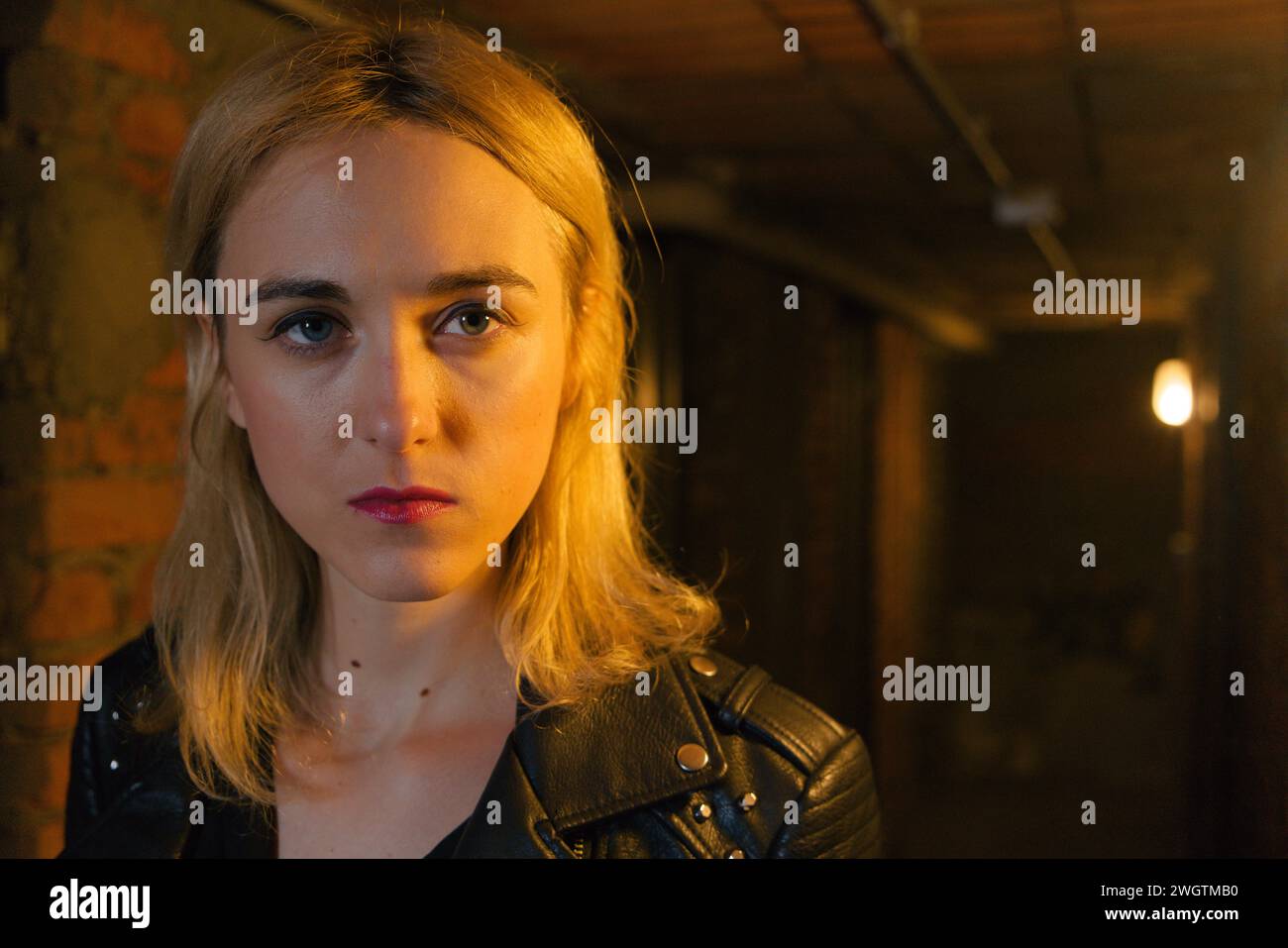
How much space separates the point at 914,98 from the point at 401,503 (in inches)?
83.8

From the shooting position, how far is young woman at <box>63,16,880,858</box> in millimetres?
1054

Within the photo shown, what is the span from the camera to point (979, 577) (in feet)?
29.0

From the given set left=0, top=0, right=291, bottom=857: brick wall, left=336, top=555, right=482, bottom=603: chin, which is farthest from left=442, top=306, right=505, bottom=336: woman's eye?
left=0, top=0, right=291, bottom=857: brick wall

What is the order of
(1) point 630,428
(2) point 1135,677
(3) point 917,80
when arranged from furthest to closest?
(2) point 1135,677
(3) point 917,80
(1) point 630,428

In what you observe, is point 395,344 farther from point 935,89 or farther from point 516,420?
point 935,89

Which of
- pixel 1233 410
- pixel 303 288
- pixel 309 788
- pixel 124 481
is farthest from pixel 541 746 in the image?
pixel 1233 410

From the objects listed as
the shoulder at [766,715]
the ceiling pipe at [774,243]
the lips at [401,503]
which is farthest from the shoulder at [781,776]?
the ceiling pipe at [774,243]

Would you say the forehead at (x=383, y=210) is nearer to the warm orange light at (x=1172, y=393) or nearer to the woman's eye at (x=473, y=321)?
the woman's eye at (x=473, y=321)

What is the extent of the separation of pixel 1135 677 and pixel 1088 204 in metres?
4.40

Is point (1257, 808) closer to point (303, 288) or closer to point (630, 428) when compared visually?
point (630, 428)

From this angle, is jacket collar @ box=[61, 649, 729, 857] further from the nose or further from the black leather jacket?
the nose

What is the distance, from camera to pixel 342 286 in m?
1.03

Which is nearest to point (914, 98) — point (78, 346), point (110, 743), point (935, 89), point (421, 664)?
point (935, 89)

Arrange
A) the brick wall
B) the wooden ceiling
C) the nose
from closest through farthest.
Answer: the nose
the brick wall
the wooden ceiling
